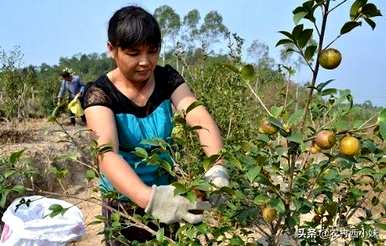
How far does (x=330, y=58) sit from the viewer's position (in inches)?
36.3

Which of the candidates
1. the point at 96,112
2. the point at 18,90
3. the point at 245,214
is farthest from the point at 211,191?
the point at 18,90

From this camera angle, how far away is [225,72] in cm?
452

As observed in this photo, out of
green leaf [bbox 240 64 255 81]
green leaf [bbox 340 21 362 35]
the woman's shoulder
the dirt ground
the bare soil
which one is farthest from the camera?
the bare soil

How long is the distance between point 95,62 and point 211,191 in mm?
56703

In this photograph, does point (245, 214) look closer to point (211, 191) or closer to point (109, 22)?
point (211, 191)

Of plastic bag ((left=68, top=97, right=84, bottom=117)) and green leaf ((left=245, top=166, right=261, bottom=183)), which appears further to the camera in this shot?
plastic bag ((left=68, top=97, right=84, bottom=117))

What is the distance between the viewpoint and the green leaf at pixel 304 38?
98 cm

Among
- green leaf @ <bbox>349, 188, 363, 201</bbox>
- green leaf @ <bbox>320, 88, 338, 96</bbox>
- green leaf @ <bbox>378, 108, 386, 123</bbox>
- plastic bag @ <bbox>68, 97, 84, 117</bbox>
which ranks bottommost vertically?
green leaf @ <bbox>349, 188, 363, 201</bbox>

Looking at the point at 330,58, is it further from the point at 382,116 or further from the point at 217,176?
the point at 217,176

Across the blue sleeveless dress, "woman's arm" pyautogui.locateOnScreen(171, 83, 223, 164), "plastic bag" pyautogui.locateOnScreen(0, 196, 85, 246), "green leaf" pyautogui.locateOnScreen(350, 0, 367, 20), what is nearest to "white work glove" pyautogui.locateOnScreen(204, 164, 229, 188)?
"woman's arm" pyautogui.locateOnScreen(171, 83, 223, 164)

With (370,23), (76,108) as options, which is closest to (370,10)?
(370,23)

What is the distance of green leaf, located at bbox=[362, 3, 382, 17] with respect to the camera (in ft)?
3.16

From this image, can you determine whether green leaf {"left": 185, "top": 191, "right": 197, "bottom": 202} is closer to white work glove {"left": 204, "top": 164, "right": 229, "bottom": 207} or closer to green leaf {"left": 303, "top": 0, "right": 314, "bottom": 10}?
white work glove {"left": 204, "top": 164, "right": 229, "bottom": 207}

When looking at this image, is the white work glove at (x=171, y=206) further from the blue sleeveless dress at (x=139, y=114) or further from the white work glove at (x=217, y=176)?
the blue sleeveless dress at (x=139, y=114)
